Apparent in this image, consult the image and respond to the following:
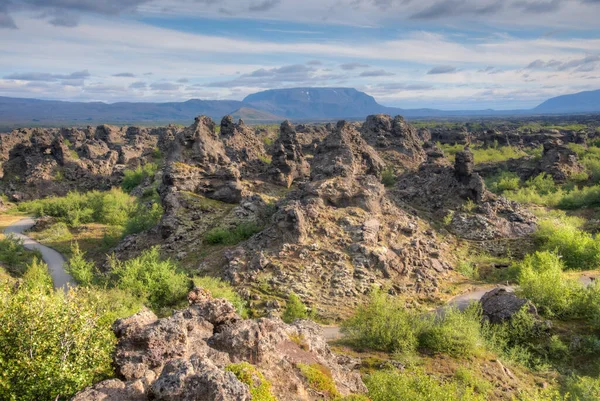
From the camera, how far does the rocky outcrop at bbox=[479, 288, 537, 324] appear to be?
24281 millimetres

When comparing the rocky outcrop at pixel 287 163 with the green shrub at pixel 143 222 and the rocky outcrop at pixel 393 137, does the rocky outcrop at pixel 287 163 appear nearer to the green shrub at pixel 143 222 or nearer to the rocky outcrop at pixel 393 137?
the green shrub at pixel 143 222

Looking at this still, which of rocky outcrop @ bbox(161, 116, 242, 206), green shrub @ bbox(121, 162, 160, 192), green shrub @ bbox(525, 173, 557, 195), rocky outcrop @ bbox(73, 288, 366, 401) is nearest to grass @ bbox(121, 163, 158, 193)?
green shrub @ bbox(121, 162, 160, 192)

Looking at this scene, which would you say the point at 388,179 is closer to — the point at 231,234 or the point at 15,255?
the point at 231,234

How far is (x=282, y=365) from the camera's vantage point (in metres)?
15.0

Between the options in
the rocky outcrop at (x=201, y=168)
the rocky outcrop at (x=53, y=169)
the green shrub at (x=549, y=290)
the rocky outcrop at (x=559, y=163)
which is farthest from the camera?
the rocky outcrop at (x=53, y=169)

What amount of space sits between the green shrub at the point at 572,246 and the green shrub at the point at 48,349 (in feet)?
106

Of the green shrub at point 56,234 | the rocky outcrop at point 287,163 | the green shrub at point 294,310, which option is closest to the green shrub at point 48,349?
the green shrub at point 294,310

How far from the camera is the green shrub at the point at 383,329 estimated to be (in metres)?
22.5

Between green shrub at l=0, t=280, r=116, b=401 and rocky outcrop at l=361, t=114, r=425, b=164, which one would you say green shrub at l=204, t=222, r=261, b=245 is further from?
rocky outcrop at l=361, t=114, r=425, b=164

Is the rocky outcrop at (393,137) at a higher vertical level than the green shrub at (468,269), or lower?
higher

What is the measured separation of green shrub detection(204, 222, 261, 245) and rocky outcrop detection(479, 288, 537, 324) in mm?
18417

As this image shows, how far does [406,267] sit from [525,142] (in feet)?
289

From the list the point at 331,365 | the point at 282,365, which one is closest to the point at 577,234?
the point at 331,365

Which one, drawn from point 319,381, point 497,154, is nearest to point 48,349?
point 319,381
